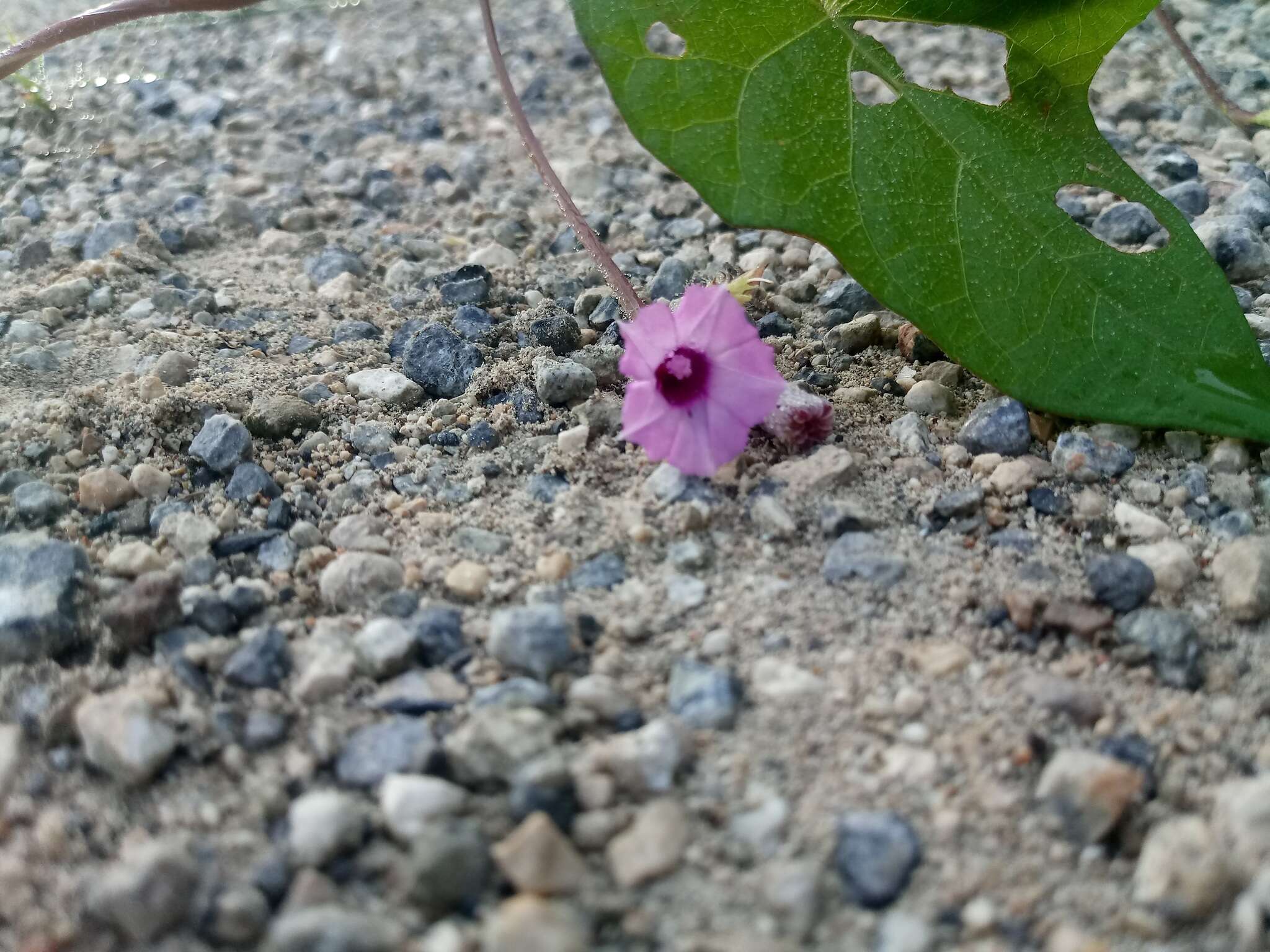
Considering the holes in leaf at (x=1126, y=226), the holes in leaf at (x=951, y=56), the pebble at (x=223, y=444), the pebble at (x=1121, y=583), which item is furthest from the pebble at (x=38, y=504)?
the holes in leaf at (x=951, y=56)

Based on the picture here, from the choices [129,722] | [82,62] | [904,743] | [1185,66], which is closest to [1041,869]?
[904,743]

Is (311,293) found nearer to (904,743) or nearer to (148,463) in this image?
(148,463)

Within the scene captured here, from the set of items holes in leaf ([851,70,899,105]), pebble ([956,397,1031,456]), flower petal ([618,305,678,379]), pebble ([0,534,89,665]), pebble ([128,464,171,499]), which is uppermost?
flower petal ([618,305,678,379])

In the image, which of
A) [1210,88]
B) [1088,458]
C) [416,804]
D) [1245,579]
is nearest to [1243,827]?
[1245,579]

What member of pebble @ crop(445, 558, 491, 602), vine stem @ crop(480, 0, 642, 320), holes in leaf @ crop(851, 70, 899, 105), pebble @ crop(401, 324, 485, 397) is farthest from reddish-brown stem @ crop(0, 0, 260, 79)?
holes in leaf @ crop(851, 70, 899, 105)

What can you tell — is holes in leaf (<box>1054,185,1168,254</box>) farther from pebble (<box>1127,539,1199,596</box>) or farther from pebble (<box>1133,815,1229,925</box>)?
pebble (<box>1133,815,1229,925</box>)

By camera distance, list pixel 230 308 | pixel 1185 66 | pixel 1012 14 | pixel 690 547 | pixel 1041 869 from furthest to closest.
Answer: pixel 1185 66, pixel 230 308, pixel 1012 14, pixel 690 547, pixel 1041 869

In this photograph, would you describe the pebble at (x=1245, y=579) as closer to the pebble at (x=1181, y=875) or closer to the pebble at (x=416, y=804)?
the pebble at (x=1181, y=875)
